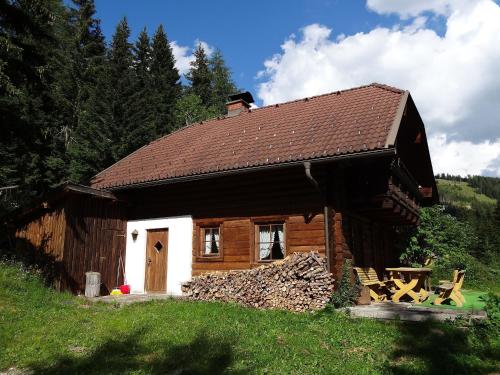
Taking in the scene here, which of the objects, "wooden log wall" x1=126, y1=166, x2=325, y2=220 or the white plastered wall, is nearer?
"wooden log wall" x1=126, y1=166, x2=325, y2=220

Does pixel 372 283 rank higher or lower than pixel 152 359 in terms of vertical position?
higher

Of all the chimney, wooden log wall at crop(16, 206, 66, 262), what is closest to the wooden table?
wooden log wall at crop(16, 206, 66, 262)

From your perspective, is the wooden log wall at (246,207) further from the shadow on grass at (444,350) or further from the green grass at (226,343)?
the shadow on grass at (444,350)

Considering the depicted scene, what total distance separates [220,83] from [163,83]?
7.75 m

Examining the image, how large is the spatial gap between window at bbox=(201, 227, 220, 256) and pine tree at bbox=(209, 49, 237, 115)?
28.1 m

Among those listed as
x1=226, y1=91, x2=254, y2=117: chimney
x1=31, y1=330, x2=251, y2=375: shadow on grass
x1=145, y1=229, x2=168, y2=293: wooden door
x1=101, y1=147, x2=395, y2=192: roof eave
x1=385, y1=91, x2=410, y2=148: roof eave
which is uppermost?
x1=226, y1=91, x2=254, y2=117: chimney

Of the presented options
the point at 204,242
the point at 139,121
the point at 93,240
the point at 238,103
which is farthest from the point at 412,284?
Result: the point at 139,121

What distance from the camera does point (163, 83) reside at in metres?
35.4

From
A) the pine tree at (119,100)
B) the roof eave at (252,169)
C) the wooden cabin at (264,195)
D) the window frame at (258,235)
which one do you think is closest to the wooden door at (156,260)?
the wooden cabin at (264,195)

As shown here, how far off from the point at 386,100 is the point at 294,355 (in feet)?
27.4

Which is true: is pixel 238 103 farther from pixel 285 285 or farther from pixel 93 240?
pixel 285 285

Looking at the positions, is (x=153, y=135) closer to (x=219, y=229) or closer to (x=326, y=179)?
(x=219, y=229)

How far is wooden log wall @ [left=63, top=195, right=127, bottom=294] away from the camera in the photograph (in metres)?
11.6

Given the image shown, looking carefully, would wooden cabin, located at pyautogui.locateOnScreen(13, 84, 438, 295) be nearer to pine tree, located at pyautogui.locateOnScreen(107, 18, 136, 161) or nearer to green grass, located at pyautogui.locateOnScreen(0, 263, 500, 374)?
green grass, located at pyautogui.locateOnScreen(0, 263, 500, 374)
